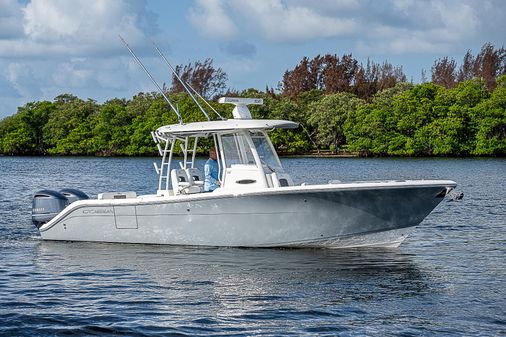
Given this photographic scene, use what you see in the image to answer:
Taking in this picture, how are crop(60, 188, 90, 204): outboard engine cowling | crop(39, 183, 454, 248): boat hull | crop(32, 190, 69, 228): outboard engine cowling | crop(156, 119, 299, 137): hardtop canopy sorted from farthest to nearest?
crop(60, 188, 90, 204): outboard engine cowling < crop(32, 190, 69, 228): outboard engine cowling < crop(156, 119, 299, 137): hardtop canopy < crop(39, 183, 454, 248): boat hull

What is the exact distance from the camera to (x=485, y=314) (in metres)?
14.0

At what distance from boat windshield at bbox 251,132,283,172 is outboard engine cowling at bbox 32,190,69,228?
5653 mm

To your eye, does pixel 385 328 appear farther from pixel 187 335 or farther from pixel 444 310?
pixel 187 335

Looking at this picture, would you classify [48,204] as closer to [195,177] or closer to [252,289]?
[195,177]

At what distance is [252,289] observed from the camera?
→ 642 inches

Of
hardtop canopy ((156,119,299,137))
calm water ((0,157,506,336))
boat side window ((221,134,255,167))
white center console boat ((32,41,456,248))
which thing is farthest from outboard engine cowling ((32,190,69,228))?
boat side window ((221,134,255,167))

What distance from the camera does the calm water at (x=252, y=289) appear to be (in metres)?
13.5

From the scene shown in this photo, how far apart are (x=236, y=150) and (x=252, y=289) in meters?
5.12

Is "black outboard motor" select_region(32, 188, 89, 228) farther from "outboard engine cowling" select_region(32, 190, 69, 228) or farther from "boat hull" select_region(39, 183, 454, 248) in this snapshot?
"boat hull" select_region(39, 183, 454, 248)

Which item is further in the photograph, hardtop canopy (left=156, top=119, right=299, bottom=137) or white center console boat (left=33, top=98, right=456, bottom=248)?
hardtop canopy (left=156, top=119, right=299, bottom=137)

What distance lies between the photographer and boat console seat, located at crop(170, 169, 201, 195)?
66.8 feet

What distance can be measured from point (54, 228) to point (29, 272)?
12.1 feet

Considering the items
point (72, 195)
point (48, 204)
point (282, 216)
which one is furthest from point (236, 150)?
point (48, 204)

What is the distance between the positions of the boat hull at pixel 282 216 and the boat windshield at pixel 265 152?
49.7 inches
